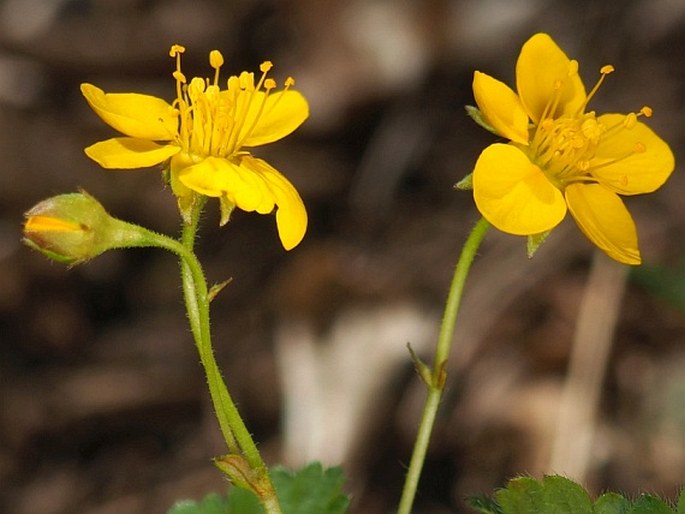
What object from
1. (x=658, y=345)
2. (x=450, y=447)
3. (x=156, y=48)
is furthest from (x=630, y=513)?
(x=156, y=48)

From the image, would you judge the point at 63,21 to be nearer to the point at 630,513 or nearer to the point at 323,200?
the point at 323,200

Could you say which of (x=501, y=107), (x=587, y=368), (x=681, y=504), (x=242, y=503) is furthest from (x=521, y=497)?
(x=587, y=368)

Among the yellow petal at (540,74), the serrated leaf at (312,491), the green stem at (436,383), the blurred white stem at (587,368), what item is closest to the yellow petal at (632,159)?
the yellow petal at (540,74)

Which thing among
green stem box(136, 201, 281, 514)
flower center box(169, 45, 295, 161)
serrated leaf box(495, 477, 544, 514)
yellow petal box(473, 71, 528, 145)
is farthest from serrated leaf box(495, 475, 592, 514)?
flower center box(169, 45, 295, 161)

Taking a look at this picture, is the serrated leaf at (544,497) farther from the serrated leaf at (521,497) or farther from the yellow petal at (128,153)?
the yellow petal at (128,153)

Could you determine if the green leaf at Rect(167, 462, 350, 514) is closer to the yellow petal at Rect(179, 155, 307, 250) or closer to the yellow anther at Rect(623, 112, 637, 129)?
the yellow petal at Rect(179, 155, 307, 250)
